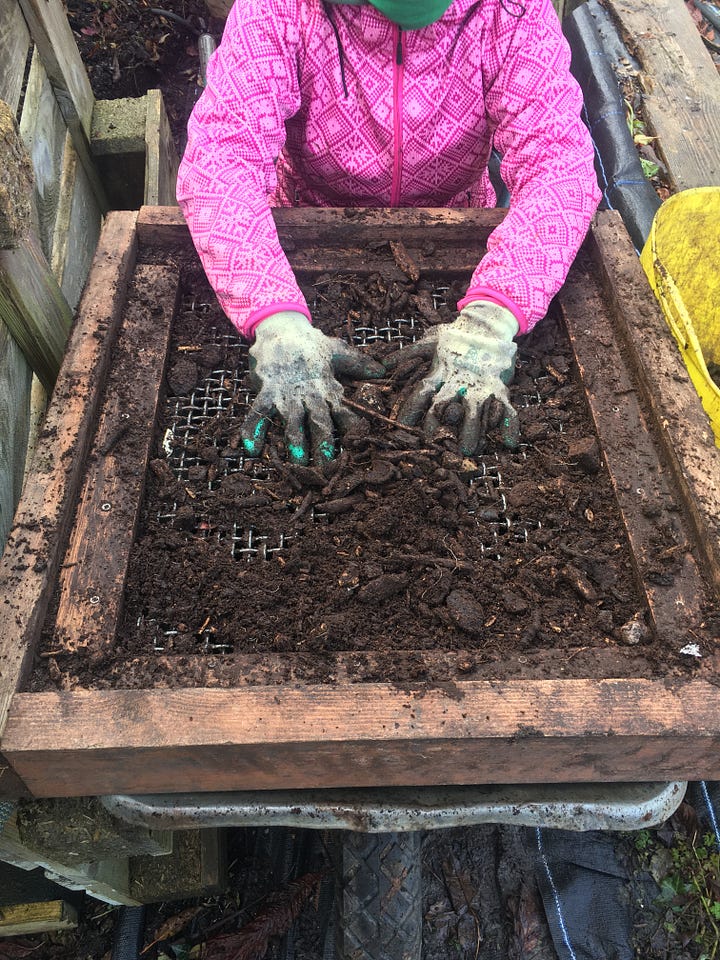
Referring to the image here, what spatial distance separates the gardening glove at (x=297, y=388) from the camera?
1544 mm

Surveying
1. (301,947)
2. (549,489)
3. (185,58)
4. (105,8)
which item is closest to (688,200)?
(549,489)

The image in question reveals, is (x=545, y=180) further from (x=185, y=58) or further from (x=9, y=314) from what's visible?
(x=185, y=58)

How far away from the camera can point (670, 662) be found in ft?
3.91

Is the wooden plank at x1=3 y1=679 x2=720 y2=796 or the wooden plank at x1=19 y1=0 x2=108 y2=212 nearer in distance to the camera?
the wooden plank at x1=3 y1=679 x2=720 y2=796

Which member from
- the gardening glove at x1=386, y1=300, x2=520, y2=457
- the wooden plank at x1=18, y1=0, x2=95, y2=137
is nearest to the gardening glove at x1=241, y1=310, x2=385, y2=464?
the gardening glove at x1=386, y1=300, x2=520, y2=457

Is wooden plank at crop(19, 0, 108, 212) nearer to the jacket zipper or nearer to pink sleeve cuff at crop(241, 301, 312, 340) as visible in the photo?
the jacket zipper

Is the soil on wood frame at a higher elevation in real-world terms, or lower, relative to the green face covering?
lower

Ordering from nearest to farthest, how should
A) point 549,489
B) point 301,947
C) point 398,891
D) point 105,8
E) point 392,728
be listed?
point 392,728 < point 549,489 < point 398,891 < point 301,947 < point 105,8

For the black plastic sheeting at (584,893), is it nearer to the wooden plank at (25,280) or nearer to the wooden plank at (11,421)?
the wooden plank at (11,421)

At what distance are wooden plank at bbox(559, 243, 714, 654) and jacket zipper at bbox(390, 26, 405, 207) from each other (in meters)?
0.59

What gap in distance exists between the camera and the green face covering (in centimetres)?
158

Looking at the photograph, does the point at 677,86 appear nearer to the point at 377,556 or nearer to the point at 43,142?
the point at 43,142

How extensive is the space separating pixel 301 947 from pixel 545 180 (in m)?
2.23

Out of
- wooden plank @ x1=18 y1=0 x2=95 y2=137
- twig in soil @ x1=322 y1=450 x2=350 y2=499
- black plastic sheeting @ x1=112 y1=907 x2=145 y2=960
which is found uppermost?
wooden plank @ x1=18 y1=0 x2=95 y2=137
